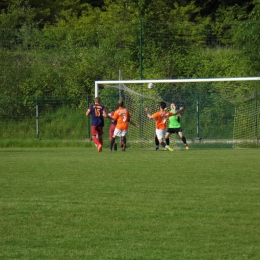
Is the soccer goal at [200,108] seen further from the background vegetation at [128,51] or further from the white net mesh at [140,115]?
the background vegetation at [128,51]

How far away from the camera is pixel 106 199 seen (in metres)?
10.7

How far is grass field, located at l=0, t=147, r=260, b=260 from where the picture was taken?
723 cm

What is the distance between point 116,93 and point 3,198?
22.3 m

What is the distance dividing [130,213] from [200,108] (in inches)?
917

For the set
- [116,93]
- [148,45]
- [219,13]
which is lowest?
[116,93]

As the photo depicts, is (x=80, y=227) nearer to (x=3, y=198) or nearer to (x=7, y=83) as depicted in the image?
(x=3, y=198)

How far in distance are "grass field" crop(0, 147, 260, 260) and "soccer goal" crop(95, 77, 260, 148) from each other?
44.9 ft

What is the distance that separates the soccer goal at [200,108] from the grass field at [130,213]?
13698mm

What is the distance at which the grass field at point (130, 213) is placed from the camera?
723 centimetres

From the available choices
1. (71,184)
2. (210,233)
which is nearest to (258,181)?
(71,184)

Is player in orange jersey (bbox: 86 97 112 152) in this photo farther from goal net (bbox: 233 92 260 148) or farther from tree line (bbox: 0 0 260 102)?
tree line (bbox: 0 0 260 102)

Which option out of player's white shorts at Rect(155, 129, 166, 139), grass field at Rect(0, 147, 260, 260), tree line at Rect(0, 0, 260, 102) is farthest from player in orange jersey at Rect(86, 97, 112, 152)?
grass field at Rect(0, 147, 260, 260)

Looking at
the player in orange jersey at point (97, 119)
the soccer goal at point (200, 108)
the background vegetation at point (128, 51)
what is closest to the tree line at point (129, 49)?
the background vegetation at point (128, 51)

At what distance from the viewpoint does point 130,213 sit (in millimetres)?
9359
